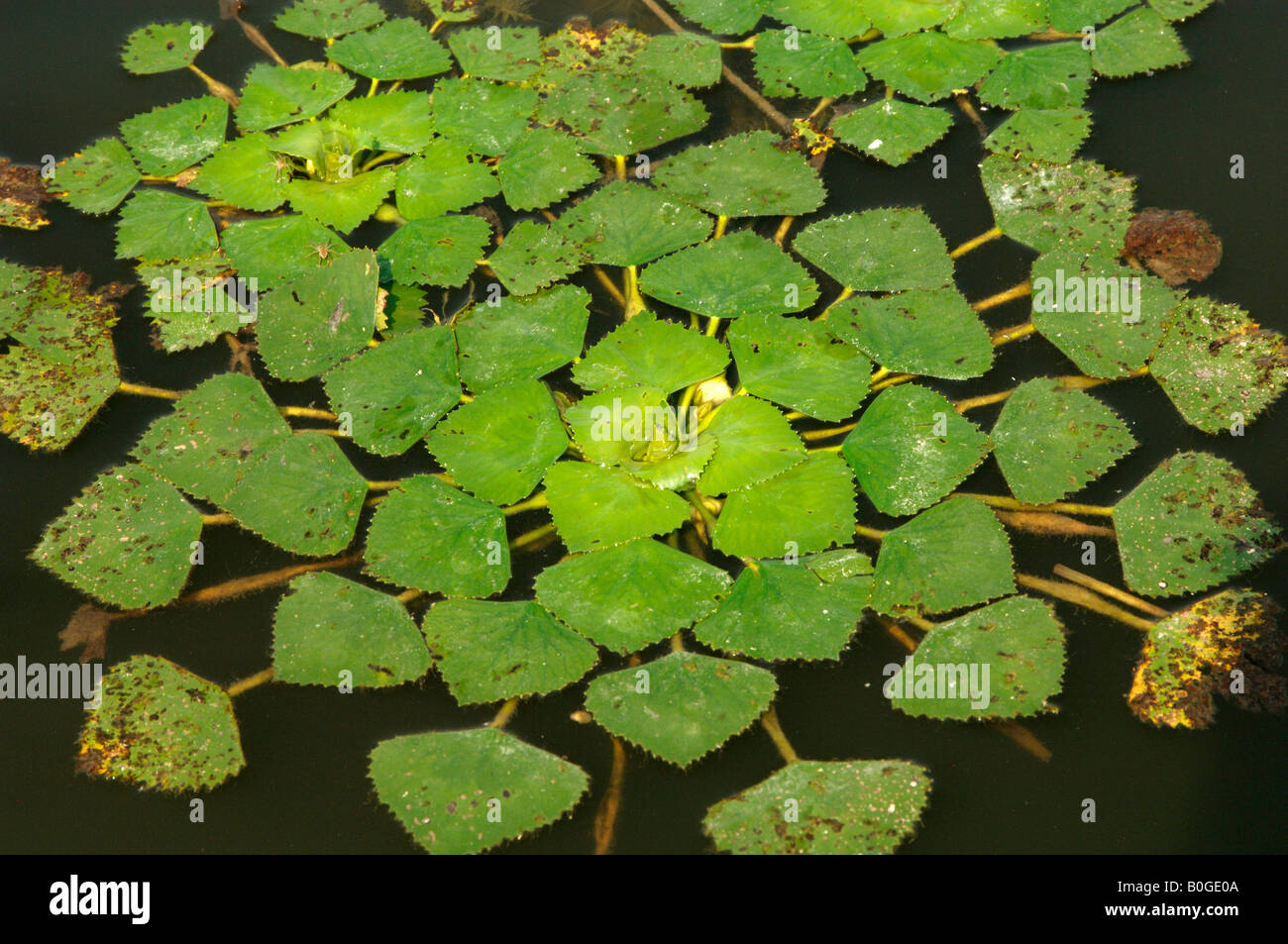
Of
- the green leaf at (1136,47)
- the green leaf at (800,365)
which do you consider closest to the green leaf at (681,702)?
the green leaf at (800,365)

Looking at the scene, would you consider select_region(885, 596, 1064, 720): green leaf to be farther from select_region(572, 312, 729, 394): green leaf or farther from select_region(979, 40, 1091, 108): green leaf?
select_region(979, 40, 1091, 108): green leaf

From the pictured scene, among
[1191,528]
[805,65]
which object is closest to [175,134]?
[805,65]

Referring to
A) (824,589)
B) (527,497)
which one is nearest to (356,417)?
(527,497)

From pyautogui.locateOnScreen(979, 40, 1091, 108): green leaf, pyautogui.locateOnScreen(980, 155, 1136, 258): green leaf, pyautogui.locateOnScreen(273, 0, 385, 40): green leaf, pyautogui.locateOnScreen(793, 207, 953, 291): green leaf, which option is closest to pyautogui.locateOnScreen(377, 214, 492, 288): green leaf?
pyautogui.locateOnScreen(793, 207, 953, 291): green leaf

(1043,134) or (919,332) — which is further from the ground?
(1043,134)

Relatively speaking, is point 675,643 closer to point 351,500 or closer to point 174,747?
point 351,500

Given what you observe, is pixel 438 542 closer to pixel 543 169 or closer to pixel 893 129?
pixel 543 169

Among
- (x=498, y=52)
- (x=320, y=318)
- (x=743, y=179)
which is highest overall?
(x=498, y=52)
